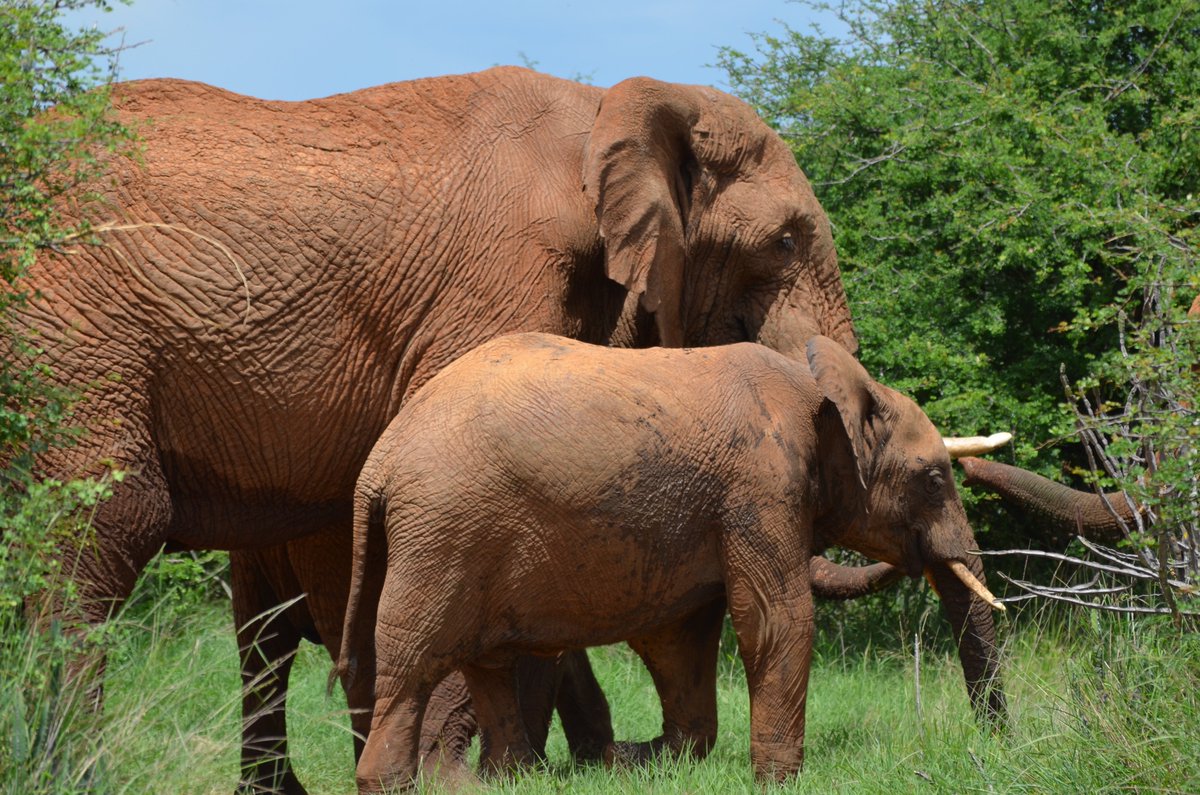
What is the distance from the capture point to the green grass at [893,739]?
16.8 ft

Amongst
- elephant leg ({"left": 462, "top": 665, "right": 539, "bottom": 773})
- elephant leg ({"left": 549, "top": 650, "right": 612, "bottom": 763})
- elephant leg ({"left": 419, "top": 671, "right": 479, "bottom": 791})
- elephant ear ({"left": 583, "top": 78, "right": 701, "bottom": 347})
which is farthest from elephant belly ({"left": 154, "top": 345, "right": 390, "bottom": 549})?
elephant leg ({"left": 549, "top": 650, "right": 612, "bottom": 763})

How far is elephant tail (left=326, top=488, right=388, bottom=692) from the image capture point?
6309 millimetres

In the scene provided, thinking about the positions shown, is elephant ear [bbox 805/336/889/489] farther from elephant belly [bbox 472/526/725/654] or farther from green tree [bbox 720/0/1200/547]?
green tree [bbox 720/0/1200/547]

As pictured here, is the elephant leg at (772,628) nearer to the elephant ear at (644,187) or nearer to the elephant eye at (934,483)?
the elephant eye at (934,483)

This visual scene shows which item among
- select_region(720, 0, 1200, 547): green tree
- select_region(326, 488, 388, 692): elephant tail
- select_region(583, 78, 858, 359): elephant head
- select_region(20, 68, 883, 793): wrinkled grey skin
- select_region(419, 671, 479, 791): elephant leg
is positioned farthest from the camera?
select_region(720, 0, 1200, 547): green tree

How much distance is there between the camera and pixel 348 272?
6965 millimetres

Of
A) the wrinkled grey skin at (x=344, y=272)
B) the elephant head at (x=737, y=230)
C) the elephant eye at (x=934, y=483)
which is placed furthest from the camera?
the elephant head at (x=737, y=230)

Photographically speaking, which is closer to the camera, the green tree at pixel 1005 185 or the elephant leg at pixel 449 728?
the elephant leg at pixel 449 728

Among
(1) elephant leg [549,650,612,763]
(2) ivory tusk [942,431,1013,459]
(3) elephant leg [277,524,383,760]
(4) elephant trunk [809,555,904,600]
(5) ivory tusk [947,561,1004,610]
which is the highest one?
(2) ivory tusk [942,431,1013,459]

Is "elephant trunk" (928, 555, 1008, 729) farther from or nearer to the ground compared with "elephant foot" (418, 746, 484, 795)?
farther from the ground

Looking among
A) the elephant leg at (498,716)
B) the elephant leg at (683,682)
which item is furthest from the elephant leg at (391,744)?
the elephant leg at (683,682)

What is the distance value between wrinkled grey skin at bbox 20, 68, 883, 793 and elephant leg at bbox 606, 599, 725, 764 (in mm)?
633

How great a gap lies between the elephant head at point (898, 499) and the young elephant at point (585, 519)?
32 mm

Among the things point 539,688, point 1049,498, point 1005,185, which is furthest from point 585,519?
point 1005,185
